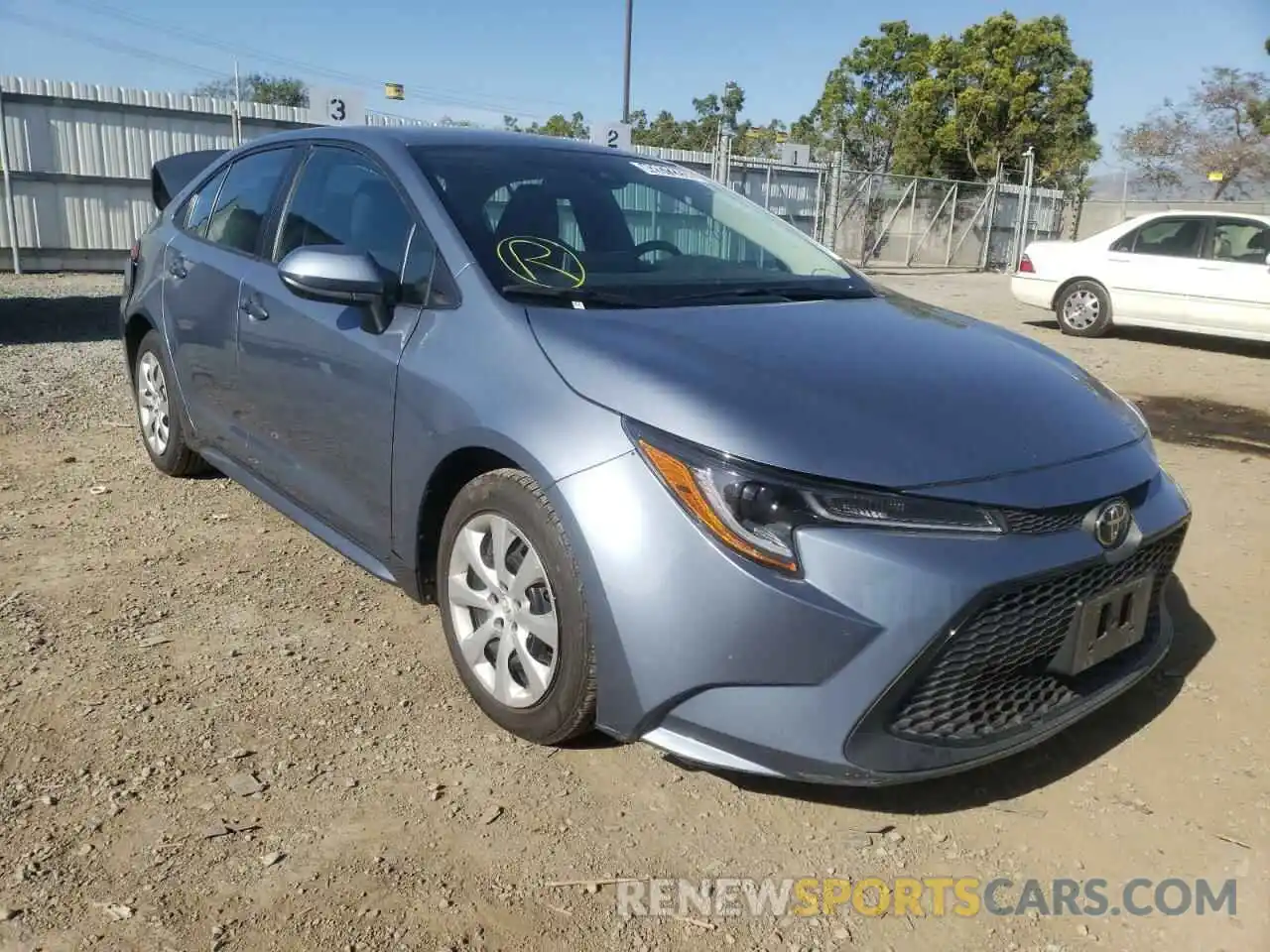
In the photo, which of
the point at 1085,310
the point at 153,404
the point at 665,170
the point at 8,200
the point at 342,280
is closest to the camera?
the point at 342,280

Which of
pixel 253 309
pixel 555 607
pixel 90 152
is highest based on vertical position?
pixel 90 152

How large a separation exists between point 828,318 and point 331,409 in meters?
1.53

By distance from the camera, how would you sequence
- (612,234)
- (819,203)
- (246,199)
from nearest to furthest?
(612,234), (246,199), (819,203)

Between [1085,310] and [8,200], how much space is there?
13.2 m

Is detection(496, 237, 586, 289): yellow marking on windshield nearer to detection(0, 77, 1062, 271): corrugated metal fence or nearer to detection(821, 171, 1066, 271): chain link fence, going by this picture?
detection(0, 77, 1062, 271): corrugated metal fence

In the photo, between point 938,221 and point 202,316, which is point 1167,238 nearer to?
point 202,316

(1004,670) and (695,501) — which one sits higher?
(695,501)

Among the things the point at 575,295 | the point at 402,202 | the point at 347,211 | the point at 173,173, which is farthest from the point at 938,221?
the point at 575,295

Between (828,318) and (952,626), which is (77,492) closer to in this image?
(828,318)

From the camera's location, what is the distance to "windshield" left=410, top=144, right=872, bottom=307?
2.85 metres

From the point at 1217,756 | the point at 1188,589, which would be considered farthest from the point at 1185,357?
the point at 1217,756

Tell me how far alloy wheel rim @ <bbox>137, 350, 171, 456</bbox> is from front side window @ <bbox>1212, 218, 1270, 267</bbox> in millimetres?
9951

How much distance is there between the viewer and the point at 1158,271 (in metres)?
10.5

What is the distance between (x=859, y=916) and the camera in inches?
82.5
